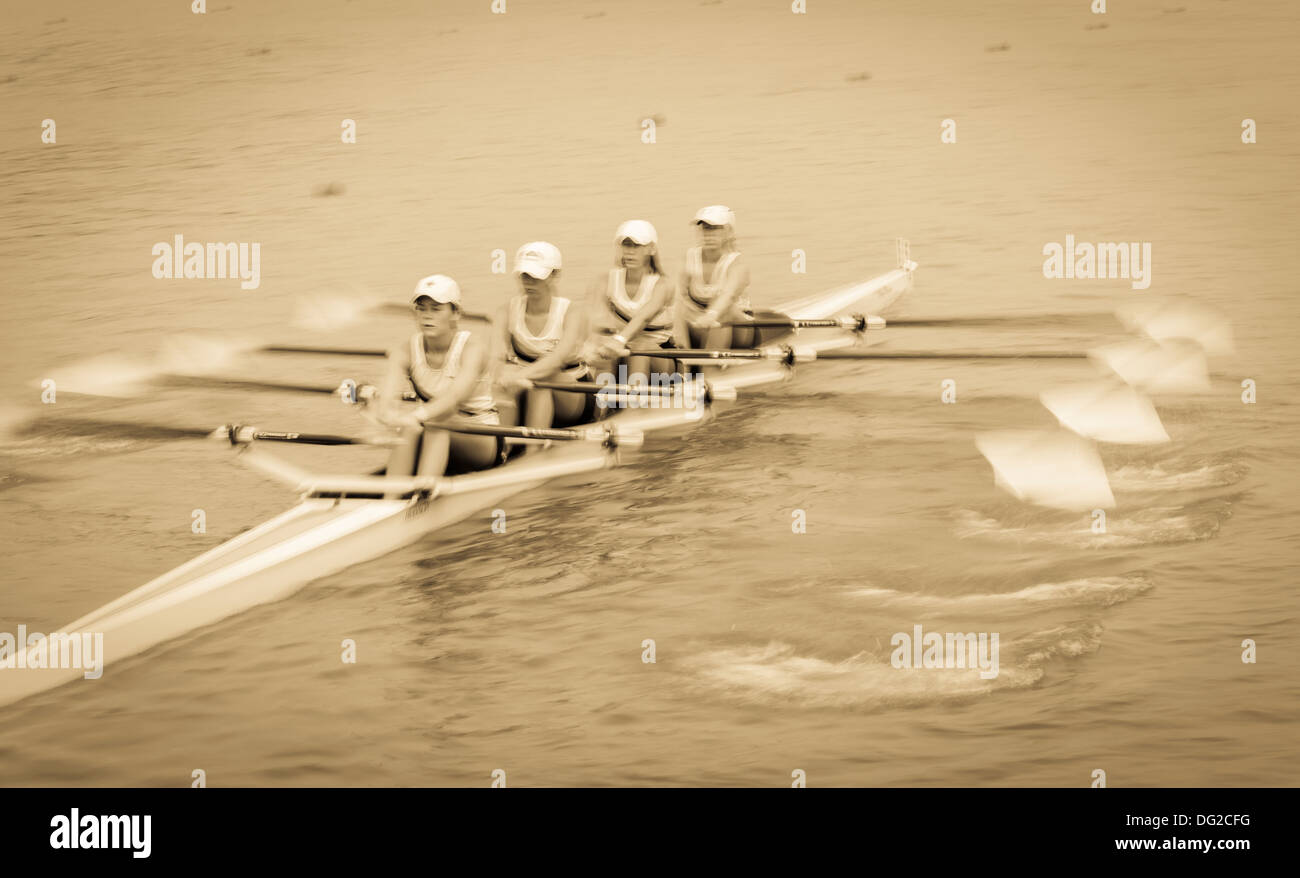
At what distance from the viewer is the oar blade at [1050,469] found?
8641 mm

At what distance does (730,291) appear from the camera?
33.8 feet

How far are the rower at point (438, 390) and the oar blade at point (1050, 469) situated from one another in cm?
327

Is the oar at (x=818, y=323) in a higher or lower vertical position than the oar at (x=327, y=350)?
higher

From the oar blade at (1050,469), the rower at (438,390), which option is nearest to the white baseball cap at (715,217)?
the oar blade at (1050,469)

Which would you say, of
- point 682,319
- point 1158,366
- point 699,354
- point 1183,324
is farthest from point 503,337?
point 1183,324

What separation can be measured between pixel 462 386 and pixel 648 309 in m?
2.32

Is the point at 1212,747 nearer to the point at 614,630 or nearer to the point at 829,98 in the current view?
the point at 614,630

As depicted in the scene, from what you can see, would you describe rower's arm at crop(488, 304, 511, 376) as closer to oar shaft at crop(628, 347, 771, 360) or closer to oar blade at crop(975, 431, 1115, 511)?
oar shaft at crop(628, 347, 771, 360)

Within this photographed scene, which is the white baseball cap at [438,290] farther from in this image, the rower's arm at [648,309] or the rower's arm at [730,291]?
the rower's arm at [730,291]

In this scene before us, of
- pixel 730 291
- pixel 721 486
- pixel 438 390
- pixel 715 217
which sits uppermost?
pixel 715 217

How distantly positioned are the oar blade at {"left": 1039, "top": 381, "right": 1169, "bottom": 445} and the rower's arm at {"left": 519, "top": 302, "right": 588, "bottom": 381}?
3558mm

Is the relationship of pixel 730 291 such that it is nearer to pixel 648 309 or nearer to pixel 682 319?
pixel 682 319

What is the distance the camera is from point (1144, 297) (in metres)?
13.8

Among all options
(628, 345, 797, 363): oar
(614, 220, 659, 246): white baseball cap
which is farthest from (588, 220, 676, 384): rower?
(628, 345, 797, 363): oar
